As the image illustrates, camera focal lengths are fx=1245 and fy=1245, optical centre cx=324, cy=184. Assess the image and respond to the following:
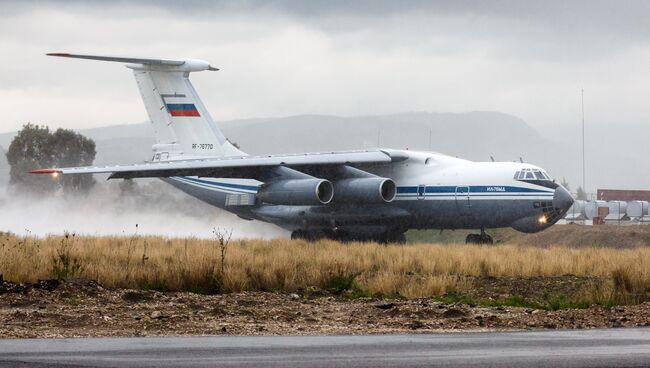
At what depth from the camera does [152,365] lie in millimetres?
10281

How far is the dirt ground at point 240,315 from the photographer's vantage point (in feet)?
47.4

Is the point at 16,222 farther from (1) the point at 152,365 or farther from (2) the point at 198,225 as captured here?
(1) the point at 152,365

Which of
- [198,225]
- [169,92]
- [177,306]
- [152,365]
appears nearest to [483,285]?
[177,306]

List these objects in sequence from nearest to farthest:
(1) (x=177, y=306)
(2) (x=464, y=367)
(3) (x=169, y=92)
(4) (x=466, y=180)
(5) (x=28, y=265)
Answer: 1. (2) (x=464, y=367)
2. (1) (x=177, y=306)
3. (5) (x=28, y=265)
4. (4) (x=466, y=180)
5. (3) (x=169, y=92)

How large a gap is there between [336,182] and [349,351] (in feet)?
93.4

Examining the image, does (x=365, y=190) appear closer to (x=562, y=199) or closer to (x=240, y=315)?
(x=562, y=199)

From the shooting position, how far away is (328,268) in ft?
77.2

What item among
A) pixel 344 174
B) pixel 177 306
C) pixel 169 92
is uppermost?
pixel 169 92

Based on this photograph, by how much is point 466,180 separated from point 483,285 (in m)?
16.3

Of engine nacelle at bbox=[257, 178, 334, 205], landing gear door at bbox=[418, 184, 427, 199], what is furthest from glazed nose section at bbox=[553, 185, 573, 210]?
engine nacelle at bbox=[257, 178, 334, 205]

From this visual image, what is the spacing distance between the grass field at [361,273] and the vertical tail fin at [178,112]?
1472 cm

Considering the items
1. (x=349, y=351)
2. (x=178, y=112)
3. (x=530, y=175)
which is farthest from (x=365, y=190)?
(x=349, y=351)

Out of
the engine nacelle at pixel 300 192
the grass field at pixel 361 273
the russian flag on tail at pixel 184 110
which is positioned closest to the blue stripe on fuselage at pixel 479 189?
the engine nacelle at pixel 300 192

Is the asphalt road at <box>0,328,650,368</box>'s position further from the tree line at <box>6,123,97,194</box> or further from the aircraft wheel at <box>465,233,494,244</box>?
the tree line at <box>6,123,97,194</box>
